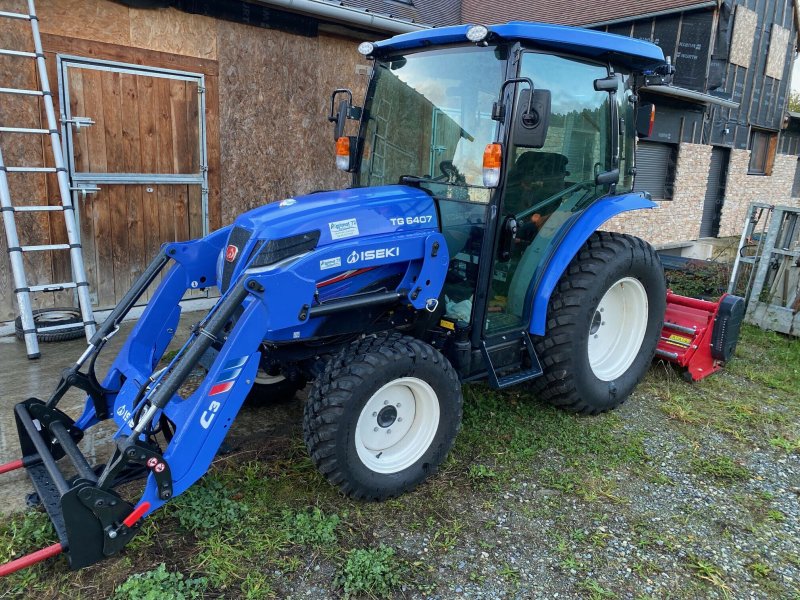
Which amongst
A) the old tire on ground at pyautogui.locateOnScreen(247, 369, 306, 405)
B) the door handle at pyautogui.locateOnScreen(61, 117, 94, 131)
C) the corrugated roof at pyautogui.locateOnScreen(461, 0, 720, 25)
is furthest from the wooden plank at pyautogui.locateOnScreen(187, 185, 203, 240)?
the corrugated roof at pyautogui.locateOnScreen(461, 0, 720, 25)

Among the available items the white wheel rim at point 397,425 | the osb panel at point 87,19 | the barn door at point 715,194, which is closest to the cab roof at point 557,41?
the white wheel rim at point 397,425

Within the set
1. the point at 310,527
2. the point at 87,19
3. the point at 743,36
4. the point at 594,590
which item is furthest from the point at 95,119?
the point at 743,36

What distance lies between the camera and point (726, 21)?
12.0 metres

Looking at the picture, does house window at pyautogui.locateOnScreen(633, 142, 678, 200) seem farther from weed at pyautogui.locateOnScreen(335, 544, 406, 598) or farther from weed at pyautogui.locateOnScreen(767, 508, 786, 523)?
weed at pyautogui.locateOnScreen(335, 544, 406, 598)

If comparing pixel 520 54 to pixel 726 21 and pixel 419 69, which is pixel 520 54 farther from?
pixel 726 21

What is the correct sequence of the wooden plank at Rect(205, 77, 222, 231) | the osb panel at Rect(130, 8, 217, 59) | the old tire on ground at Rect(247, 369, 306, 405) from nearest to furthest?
the old tire on ground at Rect(247, 369, 306, 405), the osb panel at Rect(130, 8, 217, 59), the wooden plank at Rect(205, 77, 222, 231)

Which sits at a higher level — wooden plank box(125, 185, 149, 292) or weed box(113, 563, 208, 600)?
wooden plank box(125, 185, 149, 292)

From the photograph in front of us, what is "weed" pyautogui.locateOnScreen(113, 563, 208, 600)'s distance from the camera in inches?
87.3

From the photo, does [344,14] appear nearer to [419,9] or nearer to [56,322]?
[419,9]

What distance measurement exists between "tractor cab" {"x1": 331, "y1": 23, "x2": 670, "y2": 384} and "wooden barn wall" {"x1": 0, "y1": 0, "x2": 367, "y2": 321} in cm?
239

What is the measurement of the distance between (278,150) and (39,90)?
6.76ft

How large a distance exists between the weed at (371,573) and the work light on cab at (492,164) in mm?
1722

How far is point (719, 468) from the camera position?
337cm

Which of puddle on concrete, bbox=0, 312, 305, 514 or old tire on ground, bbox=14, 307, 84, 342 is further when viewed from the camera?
old tire on ground, bbox=14, 307, 84, 342
